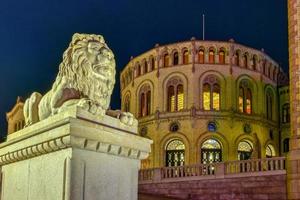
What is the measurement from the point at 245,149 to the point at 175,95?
313 inches

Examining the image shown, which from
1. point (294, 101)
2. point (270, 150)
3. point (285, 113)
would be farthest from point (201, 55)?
point (294, 101)

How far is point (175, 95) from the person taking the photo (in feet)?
140

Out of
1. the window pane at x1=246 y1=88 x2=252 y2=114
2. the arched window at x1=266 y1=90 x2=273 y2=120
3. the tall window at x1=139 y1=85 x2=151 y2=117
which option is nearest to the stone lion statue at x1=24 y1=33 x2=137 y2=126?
the tall window at x1=139 y1=85 x2=151 y2=117

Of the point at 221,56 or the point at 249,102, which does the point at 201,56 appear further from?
the point at 249,102

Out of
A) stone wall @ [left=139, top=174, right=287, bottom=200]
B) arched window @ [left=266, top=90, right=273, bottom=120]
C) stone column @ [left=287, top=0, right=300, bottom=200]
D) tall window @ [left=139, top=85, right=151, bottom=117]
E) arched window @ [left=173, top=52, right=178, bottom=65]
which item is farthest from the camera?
arched window @ [left=266, top=90, right=273, bottom=120]

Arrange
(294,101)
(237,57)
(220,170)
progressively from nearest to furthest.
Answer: (294,101)
(220,170)
(237,57)

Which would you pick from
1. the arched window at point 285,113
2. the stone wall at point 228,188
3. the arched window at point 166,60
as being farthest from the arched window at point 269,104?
the stone wall at point 228,188

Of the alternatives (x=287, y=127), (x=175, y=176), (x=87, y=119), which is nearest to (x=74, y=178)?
(x=87, y=119)

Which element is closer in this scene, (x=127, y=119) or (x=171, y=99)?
(x=127, y=119)

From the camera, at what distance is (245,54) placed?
4331cm

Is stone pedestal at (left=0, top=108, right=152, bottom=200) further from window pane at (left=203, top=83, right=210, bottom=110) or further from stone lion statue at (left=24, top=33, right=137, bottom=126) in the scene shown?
window pane at (left=203, top=83, right=210, bottom=110)

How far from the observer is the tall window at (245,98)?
141 ft

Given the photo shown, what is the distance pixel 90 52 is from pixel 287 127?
146 ft

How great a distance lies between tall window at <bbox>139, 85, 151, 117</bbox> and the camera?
4428 cm
